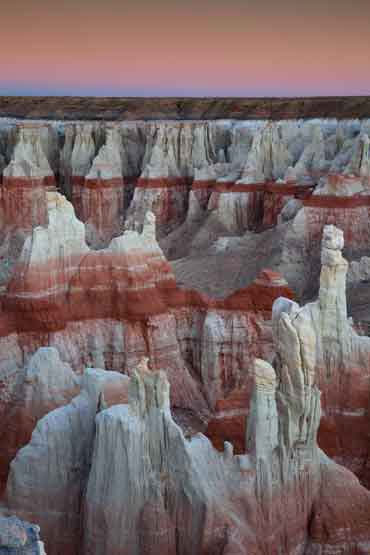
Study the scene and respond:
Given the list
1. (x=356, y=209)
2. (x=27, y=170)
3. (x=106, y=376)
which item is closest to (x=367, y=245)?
(x=356, y=209)

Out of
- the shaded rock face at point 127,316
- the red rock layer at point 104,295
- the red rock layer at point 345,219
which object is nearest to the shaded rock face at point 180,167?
the red rock layer at point 345,219

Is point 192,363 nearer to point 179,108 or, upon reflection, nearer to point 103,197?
point 103,197

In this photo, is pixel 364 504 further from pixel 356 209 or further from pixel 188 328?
pixel 356 209

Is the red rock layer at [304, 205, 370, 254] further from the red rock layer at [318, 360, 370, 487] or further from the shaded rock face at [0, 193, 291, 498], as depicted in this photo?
the red rock layer at [318, 360, 370, 487]

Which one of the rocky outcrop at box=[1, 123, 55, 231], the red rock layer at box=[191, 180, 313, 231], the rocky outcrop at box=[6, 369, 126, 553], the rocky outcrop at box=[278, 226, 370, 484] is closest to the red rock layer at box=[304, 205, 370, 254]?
the red rock layer at box=[191, 180, 313, 231]

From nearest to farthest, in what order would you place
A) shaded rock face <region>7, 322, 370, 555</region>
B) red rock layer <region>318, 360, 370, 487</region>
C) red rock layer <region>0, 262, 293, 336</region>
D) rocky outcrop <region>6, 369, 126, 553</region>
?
1. shaded rock face <region>7, 322, 370, 555</region>
2. rocky outcrop <region>6, 369, 126, 553</region>
3. red rock layer <region>318, 360, 370, 487</region>
4. red rock layer <region>0, 262, 293, 336</region>

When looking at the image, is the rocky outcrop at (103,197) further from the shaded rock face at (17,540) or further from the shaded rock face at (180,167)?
the shaded rock face at (17,540)
